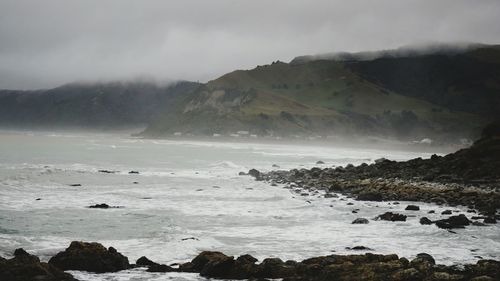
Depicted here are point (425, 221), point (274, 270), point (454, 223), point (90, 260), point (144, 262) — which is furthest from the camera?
point (425, 221)

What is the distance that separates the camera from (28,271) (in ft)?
35.8

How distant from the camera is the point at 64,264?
1284 centimetres

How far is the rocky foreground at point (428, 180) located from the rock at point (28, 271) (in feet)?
61.3

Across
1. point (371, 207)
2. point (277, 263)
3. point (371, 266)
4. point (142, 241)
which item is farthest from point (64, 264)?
point (371, 207)

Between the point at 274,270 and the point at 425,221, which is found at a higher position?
the point at 425,221

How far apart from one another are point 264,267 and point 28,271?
217 inches

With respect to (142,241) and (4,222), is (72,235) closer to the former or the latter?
(142,241)

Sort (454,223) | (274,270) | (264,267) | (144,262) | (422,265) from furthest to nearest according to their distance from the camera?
(454,223) < (144,262) < (264,267) < (274,270) < (422,265)

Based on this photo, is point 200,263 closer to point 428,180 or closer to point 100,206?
point 100,206

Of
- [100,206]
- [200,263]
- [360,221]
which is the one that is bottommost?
[100,206]

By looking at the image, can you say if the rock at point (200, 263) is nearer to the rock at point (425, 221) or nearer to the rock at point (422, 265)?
the rock at point (422, 265)

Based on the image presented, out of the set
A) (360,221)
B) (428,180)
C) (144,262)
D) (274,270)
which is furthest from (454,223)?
(428,180)

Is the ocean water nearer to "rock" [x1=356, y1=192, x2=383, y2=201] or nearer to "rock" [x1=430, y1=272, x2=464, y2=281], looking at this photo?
"rock" [x1=356, y1=192, x2=383, y2=201]

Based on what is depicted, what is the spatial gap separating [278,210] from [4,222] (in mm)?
12738
